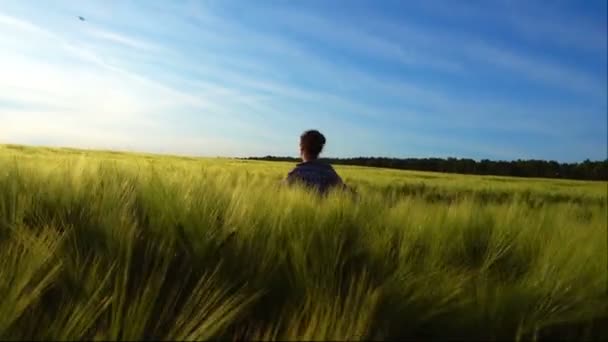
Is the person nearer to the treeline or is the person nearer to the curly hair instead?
the curly hair

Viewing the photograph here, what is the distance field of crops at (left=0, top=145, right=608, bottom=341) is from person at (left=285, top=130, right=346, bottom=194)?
282cm

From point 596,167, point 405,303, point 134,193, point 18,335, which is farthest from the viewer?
point 596,167

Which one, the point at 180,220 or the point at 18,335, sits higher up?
the point at 180,220

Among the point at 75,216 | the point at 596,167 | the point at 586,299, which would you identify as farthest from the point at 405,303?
the point at 596,167

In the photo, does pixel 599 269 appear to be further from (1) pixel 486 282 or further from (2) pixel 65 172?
(2) pixel 65 172

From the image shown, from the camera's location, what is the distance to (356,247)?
1.62 metres

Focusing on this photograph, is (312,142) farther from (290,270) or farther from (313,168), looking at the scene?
(290,270)

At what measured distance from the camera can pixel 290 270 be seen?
1.39 m

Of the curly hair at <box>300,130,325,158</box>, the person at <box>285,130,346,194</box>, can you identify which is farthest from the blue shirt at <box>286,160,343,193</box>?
the curly hair at <box>300,130,325,158</box>

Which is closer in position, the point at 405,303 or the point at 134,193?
the point at 405,303

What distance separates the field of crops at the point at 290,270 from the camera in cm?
103

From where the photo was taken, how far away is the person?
16.1 ft

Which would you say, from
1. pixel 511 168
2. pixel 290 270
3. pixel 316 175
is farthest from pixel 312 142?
pixel 511 168

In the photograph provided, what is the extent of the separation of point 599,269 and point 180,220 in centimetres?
114
